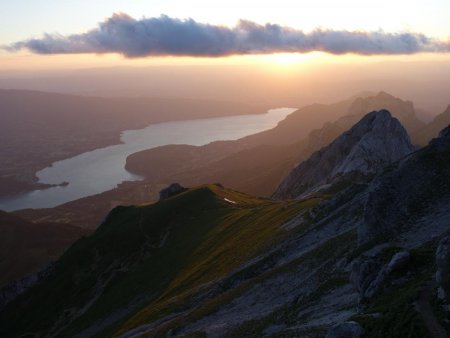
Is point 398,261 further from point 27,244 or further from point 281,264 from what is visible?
point 27,244

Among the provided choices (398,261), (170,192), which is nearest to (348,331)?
(398,261)

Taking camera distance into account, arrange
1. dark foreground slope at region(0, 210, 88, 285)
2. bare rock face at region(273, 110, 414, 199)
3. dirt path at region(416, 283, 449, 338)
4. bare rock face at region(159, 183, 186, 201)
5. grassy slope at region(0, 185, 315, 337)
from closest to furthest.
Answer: dirt path at region(416, 283, 449, 338) → grassy slope at region(0, 185, 315, 337) → bare rock face at region(273, 110, 414, 199) → dark foreground slope at region(0, 210, 88, 285) → bare rock face at region(159, 183, 186, 201)

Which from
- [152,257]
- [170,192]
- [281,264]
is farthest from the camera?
[170,192]

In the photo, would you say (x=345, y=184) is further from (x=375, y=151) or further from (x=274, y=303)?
(x=274, y=303)

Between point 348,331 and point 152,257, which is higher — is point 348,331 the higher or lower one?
the higher one

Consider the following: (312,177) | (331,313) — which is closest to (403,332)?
(331,313)

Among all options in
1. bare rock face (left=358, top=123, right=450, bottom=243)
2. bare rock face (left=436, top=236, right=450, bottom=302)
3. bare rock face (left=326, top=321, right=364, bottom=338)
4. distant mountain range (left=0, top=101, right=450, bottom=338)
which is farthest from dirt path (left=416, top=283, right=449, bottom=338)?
bare rock face (left=358, top=123, right=450, bottom=243)

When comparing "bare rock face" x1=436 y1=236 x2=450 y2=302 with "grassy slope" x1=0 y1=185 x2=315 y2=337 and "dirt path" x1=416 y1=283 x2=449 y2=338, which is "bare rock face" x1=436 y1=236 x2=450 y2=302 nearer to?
"dirt path" x1=416 y1=283 x2=449 y2=338
